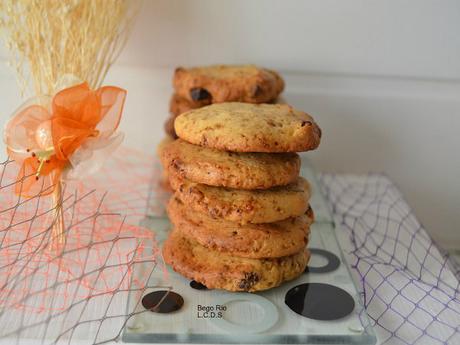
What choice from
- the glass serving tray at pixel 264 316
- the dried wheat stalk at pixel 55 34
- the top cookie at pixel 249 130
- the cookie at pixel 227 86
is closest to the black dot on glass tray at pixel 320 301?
the glass serving tray at pixel 264 316

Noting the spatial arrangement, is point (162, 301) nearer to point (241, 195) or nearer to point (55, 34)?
point (241, 195)

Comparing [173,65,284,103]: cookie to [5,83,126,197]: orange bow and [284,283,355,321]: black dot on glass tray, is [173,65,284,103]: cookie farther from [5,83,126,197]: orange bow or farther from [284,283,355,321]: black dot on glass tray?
[284,283,355,321]: black dot on glass tray

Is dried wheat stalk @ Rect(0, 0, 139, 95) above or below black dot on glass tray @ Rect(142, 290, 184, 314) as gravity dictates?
above

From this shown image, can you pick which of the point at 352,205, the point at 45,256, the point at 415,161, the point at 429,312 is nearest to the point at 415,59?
the point at 415,161

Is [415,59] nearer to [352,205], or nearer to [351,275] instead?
[352,205]

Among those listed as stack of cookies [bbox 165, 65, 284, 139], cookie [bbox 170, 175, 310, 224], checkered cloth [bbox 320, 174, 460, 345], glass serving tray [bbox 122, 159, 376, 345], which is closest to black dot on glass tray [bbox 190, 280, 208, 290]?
glass serving tray [bbox 122, 159, 376, 345]
